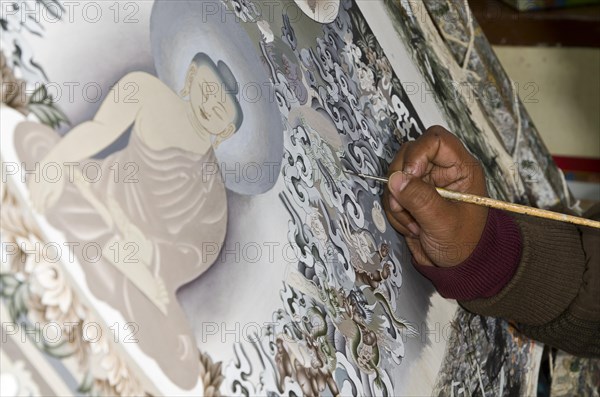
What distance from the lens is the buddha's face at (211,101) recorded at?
2.75ft

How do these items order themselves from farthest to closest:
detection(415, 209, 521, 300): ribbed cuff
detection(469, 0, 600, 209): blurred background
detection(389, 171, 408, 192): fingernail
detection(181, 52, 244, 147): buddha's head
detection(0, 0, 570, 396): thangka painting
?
detection(469, 0, 600, 209): blurred background < detection(415, 209, 521, 300): ribbed cuff < detection(389, 171, 408, 192): fingernail < detection(181, 52, 244, 147): buddha's head < detection(0, 0, 570, 396): thangka painting

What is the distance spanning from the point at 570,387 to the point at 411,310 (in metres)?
0.59

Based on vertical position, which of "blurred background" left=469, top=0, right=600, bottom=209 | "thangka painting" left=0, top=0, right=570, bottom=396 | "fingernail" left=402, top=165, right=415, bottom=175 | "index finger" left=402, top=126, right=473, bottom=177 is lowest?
"thangka painting" left=0, top=0, right=570, bottom=396

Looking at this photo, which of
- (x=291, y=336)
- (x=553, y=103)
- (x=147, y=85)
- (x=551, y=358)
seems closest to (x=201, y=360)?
(x=291, y=336)

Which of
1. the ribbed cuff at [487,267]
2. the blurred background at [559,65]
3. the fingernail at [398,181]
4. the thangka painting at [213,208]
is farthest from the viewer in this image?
the blurred background at [559,65]

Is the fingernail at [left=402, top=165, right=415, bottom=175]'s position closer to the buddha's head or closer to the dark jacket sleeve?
the dark jacket sleeve

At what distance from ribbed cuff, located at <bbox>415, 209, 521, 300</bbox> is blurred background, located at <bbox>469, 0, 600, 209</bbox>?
1.45m

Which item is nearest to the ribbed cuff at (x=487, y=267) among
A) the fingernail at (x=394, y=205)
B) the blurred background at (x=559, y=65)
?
the fingernail at (x=394, y=205)

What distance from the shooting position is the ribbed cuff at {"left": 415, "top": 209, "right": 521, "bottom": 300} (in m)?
1.14

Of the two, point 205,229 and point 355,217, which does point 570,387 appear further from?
point 205,229

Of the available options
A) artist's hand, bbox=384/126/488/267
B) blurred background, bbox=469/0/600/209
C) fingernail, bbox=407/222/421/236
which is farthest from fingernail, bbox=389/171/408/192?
blurred background, bbox=469/0/600/209

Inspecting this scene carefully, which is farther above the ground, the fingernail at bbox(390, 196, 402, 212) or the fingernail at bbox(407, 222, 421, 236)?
the fingernail at bbox(390, 196, 402, 212)

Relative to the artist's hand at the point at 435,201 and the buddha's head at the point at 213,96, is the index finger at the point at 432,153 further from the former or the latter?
the buddha's head at the point at 213,96

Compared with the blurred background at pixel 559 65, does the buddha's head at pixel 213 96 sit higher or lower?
lower
